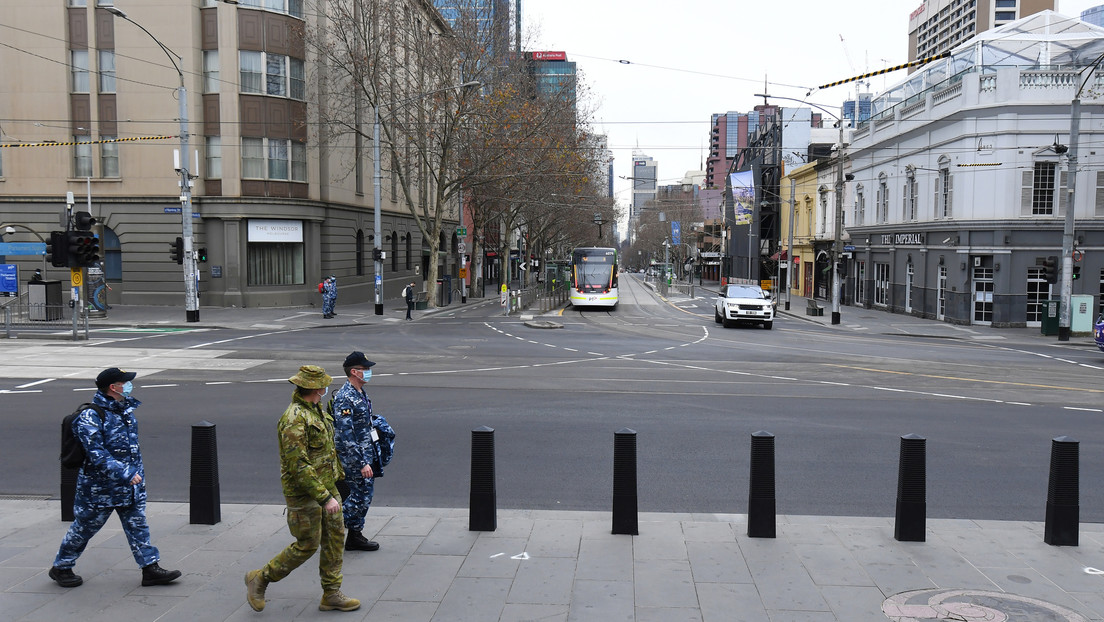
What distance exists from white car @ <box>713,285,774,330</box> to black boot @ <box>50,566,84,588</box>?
2798 cm

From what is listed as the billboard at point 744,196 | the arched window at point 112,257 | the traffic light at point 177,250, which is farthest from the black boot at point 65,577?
the billboard at point 744,196

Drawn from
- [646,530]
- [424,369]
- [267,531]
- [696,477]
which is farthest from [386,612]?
[424,369]

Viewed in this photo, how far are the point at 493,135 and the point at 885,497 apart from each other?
32759mm

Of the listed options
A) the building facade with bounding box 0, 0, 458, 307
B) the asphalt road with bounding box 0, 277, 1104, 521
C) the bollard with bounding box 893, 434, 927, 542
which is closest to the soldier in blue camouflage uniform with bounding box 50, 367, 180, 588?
the asphalt road with bounding box 0, 277, 1104, 521

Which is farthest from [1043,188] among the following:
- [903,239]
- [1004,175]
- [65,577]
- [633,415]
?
[65,577]

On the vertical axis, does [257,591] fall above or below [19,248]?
below

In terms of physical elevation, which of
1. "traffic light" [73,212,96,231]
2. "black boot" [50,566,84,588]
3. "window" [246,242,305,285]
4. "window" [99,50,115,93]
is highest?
"window" [99,50,115,93]

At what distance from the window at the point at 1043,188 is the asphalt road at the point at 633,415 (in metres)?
11.4

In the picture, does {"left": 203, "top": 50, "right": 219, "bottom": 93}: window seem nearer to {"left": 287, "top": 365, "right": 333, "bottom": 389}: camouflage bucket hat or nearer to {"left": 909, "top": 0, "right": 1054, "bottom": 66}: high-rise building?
{"left": 287, "top": 365, "right": 333, "bottom": 389}: camouflage bucket hat

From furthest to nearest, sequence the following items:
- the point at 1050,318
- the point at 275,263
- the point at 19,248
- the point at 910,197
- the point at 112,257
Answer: the point at 910,197, the point at 275,263, the point at 112,257, the point at 19,248, the point at 1050,318

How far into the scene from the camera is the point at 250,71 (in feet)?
117

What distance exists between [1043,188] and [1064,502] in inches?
1209

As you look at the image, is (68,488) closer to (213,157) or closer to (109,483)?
(109,483)

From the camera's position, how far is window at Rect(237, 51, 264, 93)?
35.6m
